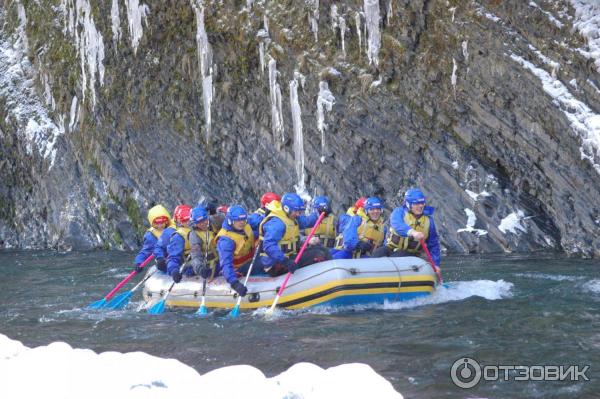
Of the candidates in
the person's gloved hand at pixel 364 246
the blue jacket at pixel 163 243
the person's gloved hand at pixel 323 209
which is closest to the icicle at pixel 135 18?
the blue jacket at pixel 163 243

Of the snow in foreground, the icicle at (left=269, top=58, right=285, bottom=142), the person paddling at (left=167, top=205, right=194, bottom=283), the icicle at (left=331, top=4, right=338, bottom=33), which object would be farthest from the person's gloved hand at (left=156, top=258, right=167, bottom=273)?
the icicle at (left=331, top=4, right=338, bottom=33)

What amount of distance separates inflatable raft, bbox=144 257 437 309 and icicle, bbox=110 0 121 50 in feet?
54.5

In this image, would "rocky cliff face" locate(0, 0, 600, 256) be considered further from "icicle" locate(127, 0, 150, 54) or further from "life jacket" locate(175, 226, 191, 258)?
"life jacket" locate(175, 226, 191, 258)

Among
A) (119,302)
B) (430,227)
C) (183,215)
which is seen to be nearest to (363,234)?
(430,227)

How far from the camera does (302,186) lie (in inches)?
808

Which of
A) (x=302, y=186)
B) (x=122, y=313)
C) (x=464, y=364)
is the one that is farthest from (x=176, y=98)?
(x=464, y=364)

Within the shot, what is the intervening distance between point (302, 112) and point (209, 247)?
10.2 m

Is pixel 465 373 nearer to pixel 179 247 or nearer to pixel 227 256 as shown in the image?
pixel 227 256

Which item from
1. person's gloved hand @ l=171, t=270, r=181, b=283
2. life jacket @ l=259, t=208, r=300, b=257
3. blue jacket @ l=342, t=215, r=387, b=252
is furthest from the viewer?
blue jacket @ l=342, t=215, r=387, b=252

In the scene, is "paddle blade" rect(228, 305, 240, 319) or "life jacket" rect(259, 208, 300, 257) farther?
"life jacket" rect(259, 208, 300, 257)

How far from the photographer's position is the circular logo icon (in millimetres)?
6253

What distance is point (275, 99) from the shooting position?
20938mm

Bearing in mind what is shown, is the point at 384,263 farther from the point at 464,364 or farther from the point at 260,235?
the point at 464,364

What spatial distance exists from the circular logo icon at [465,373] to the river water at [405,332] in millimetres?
73
